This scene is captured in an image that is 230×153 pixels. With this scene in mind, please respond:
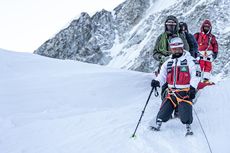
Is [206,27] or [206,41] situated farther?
[206,41]

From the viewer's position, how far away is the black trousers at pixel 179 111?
24.8ft

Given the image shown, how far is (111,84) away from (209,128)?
4552mm

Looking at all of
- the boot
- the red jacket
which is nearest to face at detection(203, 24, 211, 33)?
the red jacket

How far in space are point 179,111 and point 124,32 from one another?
95231 mm

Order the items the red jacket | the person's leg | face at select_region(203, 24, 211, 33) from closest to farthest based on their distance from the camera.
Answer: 1. the person's leg
2. face at select_region(203, 24, 211, 33)
3. the red jacket

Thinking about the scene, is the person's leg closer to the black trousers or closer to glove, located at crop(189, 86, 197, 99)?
the black trousers

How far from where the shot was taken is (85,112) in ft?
31.3

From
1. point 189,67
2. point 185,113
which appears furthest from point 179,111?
point 189,67

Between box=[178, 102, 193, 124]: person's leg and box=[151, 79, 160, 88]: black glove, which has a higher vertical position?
box=[151, 79, 160, 88]: black glove

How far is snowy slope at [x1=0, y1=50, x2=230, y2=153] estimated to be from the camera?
7.04 m

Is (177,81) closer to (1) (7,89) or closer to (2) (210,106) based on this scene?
(2) (210,106)

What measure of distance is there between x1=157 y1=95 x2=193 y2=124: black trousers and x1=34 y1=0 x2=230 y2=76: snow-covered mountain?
219ft

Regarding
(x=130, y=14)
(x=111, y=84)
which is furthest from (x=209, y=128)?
(x=130, y=14)

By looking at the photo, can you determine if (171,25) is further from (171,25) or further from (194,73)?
(194,73)
